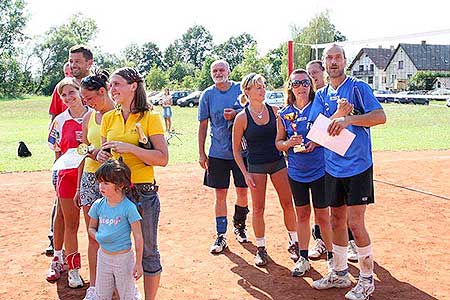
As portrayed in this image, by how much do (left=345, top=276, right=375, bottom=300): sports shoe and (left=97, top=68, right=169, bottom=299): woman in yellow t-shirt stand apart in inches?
61.8

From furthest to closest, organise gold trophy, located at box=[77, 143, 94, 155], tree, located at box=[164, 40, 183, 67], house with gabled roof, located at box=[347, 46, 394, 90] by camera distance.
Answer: tree, located at box=[164, 40, 183, 67]
house with gabled roof, located at box=[347, 46, 394, 90]
gold trophy, located at box=[77, 143, 94, 155]

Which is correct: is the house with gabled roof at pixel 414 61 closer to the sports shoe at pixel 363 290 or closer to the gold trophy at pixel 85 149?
the sports shoe at pixel 363 290

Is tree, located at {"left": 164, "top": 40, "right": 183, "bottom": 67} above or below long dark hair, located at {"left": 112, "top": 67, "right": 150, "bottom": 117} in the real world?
above

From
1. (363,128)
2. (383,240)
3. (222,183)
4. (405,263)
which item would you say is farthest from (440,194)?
(363,128)

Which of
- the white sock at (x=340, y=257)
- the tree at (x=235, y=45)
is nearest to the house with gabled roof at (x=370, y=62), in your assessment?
the tree at (x=235, y=45)

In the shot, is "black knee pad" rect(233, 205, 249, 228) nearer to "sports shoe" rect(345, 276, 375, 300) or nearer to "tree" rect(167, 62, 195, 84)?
"sports shoe" rect(345, 276, 375, 300)

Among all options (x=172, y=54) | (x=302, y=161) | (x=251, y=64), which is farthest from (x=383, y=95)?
(x=172, y=54)

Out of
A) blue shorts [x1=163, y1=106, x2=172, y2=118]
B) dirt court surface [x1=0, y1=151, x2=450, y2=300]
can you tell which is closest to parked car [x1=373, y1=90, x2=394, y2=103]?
dirt court surface [x1=0, y1=151, x2=450, y2=300]

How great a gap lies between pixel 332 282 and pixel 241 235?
1.71 m

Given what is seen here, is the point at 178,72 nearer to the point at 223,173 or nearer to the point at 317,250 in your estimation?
the point at 223,173

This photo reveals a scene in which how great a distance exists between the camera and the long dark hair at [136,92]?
144 inches

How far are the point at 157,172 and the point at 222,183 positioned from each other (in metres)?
5.22

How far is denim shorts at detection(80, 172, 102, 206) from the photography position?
405 centimetres

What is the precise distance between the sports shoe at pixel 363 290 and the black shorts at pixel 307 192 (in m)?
0.72
